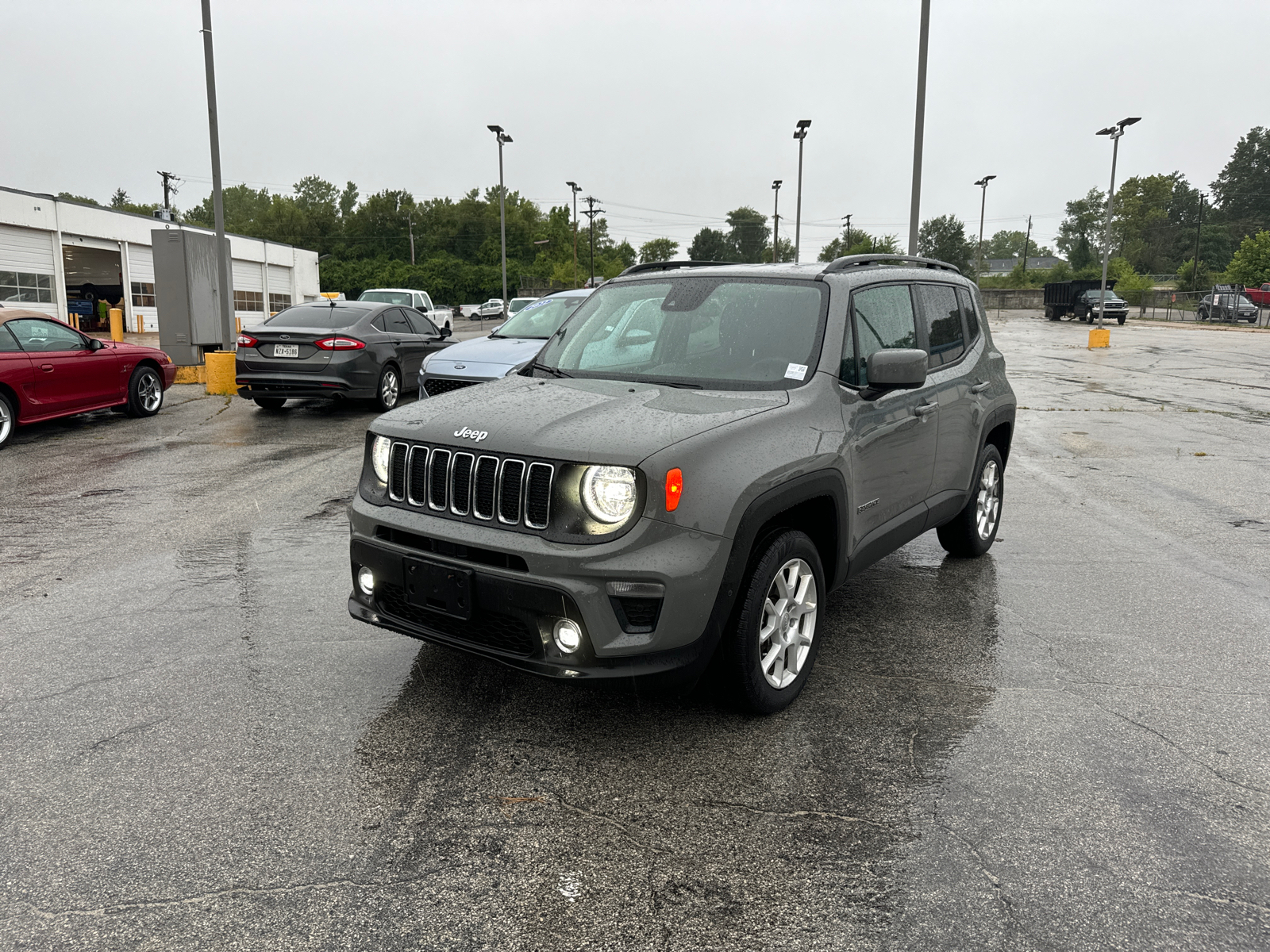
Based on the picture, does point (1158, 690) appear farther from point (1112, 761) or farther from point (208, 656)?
point (208, 656)

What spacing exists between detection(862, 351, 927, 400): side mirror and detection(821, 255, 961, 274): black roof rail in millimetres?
630

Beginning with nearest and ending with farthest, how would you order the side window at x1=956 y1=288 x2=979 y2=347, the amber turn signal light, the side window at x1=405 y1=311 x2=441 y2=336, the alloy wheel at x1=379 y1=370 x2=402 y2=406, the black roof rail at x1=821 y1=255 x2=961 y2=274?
1. the amber turn signal light
2. the black roof rail at x1=821 y1=255 x2=961 y2=274
3. the side window at x1=956 y1=288 x2=979 y2=347
4. the alloy wheel at x1=379 y1=370 x2=402 y2=406
5. the side window at x1=405 y1=311 x2=441 y2=336

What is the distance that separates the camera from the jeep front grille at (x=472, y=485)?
3344 mm

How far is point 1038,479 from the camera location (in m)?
9.20

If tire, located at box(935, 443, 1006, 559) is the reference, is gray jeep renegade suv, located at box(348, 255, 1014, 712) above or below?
above

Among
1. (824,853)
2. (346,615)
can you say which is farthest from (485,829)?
(346,615)

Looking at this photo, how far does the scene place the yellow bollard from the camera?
16.0 metres

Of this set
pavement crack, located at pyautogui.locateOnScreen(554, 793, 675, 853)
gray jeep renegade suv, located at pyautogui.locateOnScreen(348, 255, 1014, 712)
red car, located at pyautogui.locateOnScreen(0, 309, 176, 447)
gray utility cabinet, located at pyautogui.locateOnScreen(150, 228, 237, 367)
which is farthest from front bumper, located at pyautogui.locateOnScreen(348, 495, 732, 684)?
gray utility cabinet, located at pyautogui.locateOnScreen(150, 228, 237, 367)

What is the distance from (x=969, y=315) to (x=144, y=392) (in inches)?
431

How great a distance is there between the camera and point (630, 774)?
3.40 meters

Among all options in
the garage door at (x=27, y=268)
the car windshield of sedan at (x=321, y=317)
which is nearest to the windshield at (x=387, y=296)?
the garage door at (x=27, y=268)

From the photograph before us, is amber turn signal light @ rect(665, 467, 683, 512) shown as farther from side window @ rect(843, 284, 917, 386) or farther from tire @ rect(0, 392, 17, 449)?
tire @ rect(0, 392, 17, 449)

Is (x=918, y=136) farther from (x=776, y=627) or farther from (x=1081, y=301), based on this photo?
(x=1081, y=301)

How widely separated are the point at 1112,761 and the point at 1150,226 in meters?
142
